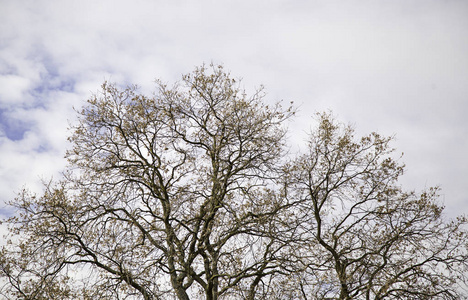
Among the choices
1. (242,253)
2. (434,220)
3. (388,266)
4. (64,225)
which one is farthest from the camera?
(434,220)

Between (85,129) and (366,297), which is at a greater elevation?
(85,129)

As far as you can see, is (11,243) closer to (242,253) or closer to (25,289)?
(25,289)

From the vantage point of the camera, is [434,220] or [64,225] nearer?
[64,225]

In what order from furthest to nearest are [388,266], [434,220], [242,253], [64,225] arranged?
[434,220]
[388,266]
[242,253]
[64,225]

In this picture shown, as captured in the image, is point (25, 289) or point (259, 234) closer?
point (259, 234)

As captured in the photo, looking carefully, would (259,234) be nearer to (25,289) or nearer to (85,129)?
(85,129)

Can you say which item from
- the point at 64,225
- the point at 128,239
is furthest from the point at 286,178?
the point at 64,225

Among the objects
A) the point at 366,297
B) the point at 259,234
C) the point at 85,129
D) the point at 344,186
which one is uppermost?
the point at 85,129

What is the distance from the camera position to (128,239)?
1196 cm

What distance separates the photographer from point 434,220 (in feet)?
45.6

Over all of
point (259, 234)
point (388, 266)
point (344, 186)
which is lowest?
point (388, 266)

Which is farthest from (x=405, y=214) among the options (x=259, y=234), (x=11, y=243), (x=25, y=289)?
(x=25, y=289)

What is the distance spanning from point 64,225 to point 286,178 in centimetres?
687

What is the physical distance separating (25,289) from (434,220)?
1459 centimetres
